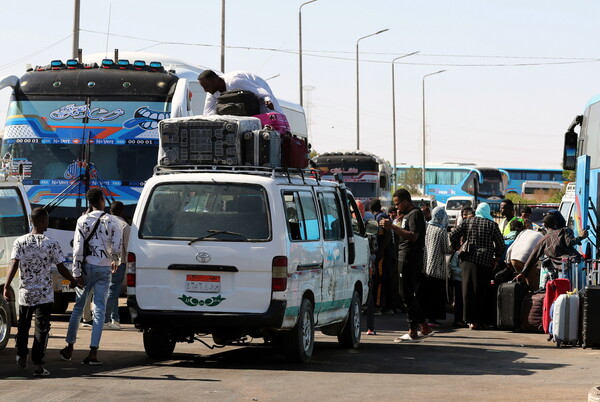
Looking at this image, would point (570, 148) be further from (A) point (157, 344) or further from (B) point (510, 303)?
(A) point (157, 344)

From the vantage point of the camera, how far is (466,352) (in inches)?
585

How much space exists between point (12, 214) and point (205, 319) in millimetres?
3377

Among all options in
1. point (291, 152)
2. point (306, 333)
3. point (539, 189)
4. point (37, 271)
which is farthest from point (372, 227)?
point (539, 189)

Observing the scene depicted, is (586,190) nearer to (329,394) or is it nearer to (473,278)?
(473,278)

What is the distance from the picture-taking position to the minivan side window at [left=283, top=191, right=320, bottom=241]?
1265 centimetres

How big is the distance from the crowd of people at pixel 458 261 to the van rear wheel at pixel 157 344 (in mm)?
3465

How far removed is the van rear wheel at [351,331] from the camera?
48.9 ft

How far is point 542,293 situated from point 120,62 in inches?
289

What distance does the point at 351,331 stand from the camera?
14914 millimetres

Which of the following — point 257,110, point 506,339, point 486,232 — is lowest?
point 506,339

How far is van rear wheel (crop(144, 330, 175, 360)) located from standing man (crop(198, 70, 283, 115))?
333 cm

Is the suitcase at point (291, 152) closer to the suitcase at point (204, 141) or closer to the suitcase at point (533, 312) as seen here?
the suitcase at point (204, 141)

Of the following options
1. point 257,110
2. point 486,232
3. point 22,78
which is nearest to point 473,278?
point 486,232

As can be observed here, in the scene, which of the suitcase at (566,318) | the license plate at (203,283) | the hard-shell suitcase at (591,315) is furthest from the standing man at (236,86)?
the hard-shell suitcase at (591,315)
